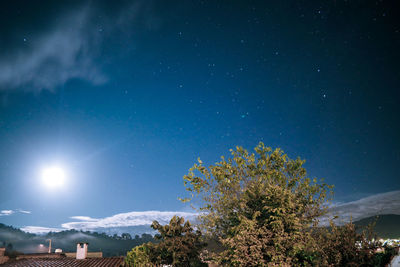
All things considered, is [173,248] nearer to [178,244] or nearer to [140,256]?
[178,244]

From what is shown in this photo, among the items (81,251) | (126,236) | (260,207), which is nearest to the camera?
(260,207)

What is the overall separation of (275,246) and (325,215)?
19.5ft

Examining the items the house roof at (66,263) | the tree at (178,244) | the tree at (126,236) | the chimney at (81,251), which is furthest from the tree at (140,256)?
the tree at (126,236)

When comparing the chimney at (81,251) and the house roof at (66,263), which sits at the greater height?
the chimney at (81,251)

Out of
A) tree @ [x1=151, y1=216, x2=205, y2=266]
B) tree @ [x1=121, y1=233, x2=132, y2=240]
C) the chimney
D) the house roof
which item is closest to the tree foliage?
tree @ [x1=151, y1=216, x2=205, y2=266]

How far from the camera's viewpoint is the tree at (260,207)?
50.2 feet

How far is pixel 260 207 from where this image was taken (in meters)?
17.3

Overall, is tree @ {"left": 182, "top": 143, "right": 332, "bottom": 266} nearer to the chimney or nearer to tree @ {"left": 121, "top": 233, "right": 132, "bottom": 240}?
the chimney

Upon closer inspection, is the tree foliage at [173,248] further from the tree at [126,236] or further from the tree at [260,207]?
the tree at [126,236]

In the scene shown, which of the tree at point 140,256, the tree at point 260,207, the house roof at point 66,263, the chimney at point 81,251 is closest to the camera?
the tree at point 260,207

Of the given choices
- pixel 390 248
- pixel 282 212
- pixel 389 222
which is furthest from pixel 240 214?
pixel 389 222

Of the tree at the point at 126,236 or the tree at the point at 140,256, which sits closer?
the tree at the point at 140,256

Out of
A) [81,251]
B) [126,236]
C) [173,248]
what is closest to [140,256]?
[173,248]

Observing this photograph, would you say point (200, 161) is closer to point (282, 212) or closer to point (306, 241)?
point (282, 212)
